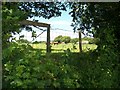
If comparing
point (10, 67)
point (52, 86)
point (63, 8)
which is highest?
point (63, 8)

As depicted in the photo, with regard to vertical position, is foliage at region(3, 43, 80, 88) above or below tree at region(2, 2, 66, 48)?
below

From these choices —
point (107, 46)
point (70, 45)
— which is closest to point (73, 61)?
point (70, 45)

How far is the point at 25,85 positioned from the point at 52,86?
44cm

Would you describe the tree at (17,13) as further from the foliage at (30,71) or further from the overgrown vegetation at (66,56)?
the foliage at (30,71)

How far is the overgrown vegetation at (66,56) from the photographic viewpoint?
3.55 m

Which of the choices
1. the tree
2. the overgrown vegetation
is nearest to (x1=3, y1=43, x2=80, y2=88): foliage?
the overgrown vegetation

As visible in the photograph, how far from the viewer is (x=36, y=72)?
142 inches

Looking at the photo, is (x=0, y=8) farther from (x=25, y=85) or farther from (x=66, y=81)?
(x=66, y=81)

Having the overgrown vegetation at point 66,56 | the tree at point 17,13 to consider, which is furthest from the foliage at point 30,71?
the tree at point 17,13

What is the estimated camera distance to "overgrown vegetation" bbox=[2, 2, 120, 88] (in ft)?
11.6

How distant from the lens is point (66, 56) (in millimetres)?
4074

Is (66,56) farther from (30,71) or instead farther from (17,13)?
(17,13)

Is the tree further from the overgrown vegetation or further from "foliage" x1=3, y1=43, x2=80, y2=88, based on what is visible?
"foliage" x1=3, y1=43, x2=80, y2=88

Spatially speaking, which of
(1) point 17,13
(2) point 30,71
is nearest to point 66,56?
(2) point 30,71
